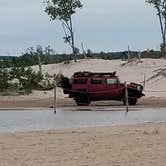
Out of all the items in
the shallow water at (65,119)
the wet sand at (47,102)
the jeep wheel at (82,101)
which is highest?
the shallow water at (65,119)

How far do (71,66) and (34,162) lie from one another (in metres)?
40.7

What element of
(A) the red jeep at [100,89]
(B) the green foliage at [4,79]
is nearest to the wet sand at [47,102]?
(A) the red jeep at [100,89]

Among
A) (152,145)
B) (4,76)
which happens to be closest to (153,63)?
(4,76)

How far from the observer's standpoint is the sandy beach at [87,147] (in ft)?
39.4

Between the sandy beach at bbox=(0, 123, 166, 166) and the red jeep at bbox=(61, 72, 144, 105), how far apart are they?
1311 cm

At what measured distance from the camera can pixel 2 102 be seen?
37469mm

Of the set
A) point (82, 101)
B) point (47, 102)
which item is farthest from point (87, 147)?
point (47, 102)

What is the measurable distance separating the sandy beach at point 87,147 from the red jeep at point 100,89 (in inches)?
516

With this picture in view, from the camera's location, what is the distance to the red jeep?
105 ft

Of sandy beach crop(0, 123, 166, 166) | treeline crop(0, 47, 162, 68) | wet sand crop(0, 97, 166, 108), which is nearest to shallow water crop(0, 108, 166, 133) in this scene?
sandy beach crop(0, 123, 166, 166)

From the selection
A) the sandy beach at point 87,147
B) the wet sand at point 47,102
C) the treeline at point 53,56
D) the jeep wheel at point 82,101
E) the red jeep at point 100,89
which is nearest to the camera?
the sandy beach at point 87,147

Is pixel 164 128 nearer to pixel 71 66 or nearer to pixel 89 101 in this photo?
pixel 89 101

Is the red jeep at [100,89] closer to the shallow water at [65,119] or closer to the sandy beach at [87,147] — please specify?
the shallow water at [65,119]

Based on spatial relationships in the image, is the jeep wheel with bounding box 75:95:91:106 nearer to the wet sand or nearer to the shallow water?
the wet sand
